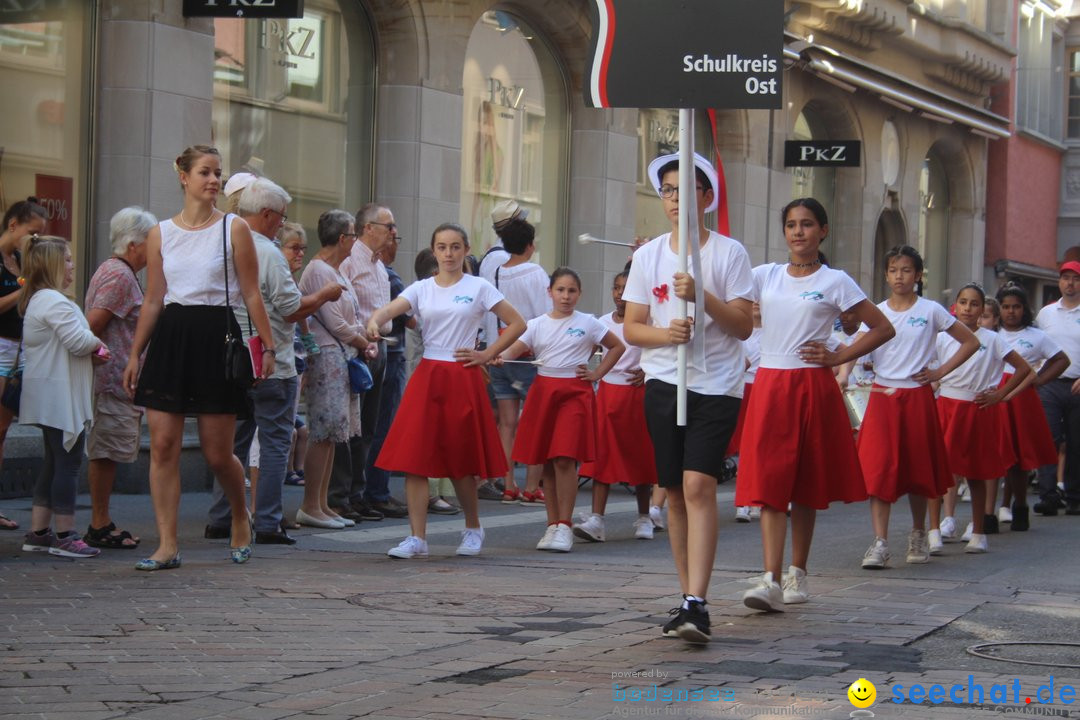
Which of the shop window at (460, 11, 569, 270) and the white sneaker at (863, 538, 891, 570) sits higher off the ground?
the shop window at (460, 11, 569, 270)

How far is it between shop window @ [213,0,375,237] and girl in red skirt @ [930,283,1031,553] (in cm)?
599

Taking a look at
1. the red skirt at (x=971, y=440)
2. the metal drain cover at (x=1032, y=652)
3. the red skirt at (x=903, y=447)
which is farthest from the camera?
the red skirt at (x=971, y=440)

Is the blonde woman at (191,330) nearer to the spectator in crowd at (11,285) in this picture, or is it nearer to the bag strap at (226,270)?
the bag strap at (226,270)

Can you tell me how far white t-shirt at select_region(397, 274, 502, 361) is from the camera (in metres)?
9.59

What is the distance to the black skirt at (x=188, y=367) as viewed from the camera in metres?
8.37

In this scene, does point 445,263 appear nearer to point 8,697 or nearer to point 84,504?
point 84,504

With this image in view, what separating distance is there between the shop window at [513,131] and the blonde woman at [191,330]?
954cm

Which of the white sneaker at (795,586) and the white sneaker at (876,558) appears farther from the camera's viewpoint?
the white sneaker at (876,558)

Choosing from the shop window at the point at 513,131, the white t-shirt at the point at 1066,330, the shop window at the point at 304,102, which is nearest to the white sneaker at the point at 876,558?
the white t-shirt at the point at 1066,330

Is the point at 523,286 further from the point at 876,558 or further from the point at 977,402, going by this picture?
the point at 876,558

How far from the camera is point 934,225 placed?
107 feet

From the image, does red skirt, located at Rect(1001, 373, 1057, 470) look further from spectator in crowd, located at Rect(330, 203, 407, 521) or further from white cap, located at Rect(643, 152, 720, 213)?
white cap, located at Rect(643, 152, 720, 213)

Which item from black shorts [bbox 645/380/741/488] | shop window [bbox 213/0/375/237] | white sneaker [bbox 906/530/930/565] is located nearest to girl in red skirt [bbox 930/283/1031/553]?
white sneaker [bbox 906/530/930/565]

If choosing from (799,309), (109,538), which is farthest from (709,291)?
(109,538)
